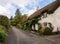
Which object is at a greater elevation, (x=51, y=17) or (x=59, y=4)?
(x=59, y=4)

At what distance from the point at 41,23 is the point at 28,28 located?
861 centimetres

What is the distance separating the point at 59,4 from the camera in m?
32.1

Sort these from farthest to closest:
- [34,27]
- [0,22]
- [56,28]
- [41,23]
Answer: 1. [34,27]
2. [41,23]
3. [0,22]
4. [56,28]

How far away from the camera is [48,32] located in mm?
27328

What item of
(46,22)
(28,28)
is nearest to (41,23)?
(46,22)

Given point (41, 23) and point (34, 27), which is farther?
point (34, 27)

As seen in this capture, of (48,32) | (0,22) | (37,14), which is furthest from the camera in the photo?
(37,14)

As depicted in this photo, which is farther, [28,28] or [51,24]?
[28,28]

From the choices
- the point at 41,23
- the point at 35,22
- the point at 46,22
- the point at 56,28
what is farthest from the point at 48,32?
the point at 35,22

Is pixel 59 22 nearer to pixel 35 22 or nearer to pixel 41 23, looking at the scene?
pixel 41 23

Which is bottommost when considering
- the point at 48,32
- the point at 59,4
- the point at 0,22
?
the point at 48,32

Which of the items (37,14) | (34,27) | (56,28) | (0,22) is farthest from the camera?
(34,27)

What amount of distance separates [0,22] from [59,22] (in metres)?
11.3

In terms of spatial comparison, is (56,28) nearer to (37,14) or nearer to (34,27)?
(37,14)
